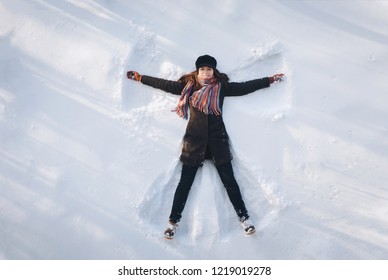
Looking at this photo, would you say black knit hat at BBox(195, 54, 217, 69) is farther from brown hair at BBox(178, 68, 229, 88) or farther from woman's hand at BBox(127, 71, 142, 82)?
woman's hand at BBox(127, 71, 142, 82)

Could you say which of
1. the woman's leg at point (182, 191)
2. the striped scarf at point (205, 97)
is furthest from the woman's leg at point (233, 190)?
the striped scarf at point (205, 97)

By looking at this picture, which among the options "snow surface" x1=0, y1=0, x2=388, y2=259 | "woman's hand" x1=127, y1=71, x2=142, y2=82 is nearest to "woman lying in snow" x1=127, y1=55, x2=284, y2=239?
"snow surface" x1=0, y1=0, x2=388, y2=259

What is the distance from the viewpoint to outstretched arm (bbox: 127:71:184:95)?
8.87 feet

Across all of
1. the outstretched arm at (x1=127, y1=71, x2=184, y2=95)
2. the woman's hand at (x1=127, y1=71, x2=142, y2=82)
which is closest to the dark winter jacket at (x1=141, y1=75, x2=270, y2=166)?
the outstretched arm at (x1=127, y1=71, x2=184, y2=95)

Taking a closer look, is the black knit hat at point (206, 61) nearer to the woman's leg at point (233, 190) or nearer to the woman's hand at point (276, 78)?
A: the woman's hand at point (276, 78)

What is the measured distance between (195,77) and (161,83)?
0.92ft

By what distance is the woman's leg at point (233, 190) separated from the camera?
8.63 feet

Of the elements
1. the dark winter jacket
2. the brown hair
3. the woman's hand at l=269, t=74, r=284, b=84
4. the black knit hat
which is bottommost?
the dark winter jacket

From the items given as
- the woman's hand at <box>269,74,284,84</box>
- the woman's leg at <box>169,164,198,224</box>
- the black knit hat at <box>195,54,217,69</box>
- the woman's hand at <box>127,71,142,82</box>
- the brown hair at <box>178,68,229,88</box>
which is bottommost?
the woman's leg at <box>169,164,198,224</box>

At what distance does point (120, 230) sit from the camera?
2.76 metres

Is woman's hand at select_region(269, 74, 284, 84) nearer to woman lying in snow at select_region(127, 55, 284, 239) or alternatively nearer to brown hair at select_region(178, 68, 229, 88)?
woman lying in snow at select_region(127, 55, 284, 239)

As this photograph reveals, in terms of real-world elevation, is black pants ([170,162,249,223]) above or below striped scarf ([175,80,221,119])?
below

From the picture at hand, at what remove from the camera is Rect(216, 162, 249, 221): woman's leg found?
2.63 metres

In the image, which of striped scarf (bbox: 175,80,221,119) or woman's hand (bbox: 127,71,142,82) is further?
woman's hand (bbox: 127,71,142,82)
